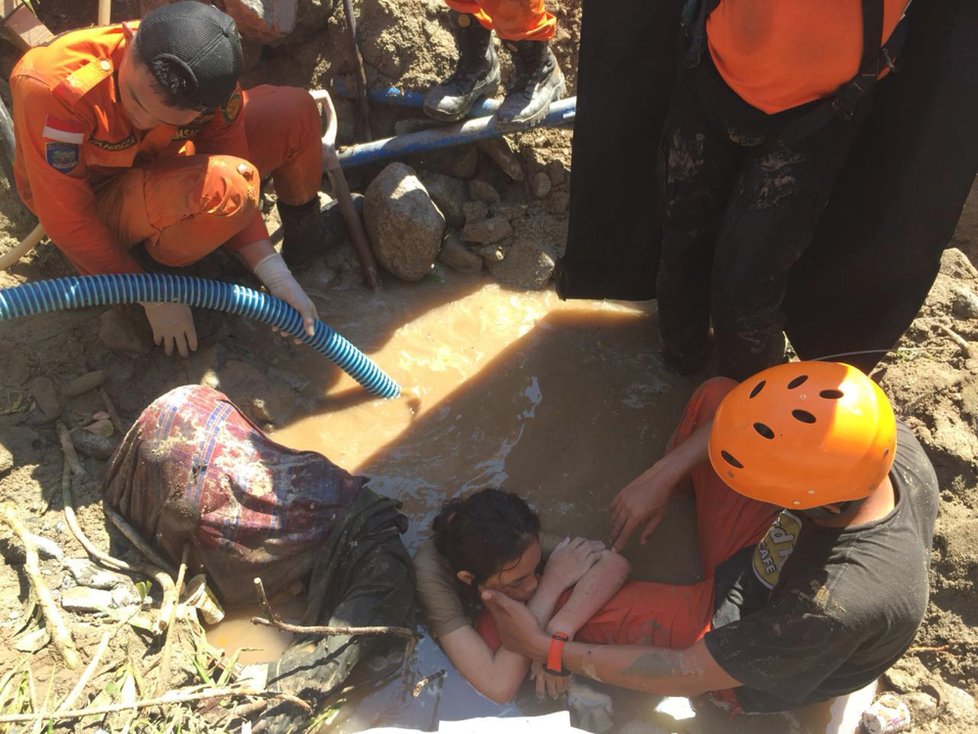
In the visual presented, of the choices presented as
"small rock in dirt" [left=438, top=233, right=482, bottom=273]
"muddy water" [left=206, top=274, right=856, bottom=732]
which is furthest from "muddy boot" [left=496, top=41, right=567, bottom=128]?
"muddy water" [left=206, top=274, right=856, bottom=732]

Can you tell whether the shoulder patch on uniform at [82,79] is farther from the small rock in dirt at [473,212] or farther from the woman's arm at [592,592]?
the woman's arm at [592,592]

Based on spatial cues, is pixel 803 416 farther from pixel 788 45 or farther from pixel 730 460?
pixel 788 45

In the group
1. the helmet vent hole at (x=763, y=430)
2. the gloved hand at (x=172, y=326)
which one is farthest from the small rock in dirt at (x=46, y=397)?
the helmet vent hole at (x=763, y=430)

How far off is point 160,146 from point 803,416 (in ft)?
8.14

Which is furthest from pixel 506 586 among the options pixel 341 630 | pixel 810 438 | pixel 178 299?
pixel 178 299

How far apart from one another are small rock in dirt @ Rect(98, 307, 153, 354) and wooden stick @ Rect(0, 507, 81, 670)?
819 mm

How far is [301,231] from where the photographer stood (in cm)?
395

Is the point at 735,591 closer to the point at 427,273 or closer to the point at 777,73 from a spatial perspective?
the point at 777,73

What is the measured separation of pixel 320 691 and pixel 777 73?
241cm

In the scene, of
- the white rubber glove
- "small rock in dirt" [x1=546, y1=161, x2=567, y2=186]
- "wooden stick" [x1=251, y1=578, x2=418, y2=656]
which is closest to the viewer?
"wooden stick" [x1=251, y1=578, x2=418, y2=656]

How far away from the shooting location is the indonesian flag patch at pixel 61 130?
2.75 meters

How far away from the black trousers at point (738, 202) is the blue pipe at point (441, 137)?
1.11 m

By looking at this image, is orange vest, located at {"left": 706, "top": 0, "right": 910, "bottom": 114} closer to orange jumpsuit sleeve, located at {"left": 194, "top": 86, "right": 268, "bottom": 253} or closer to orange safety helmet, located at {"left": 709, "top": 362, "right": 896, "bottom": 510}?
orange safety helmet, located at {"left": 709, "top": 362, "right": 896, "bottom": 510}

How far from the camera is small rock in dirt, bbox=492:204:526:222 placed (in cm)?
439
